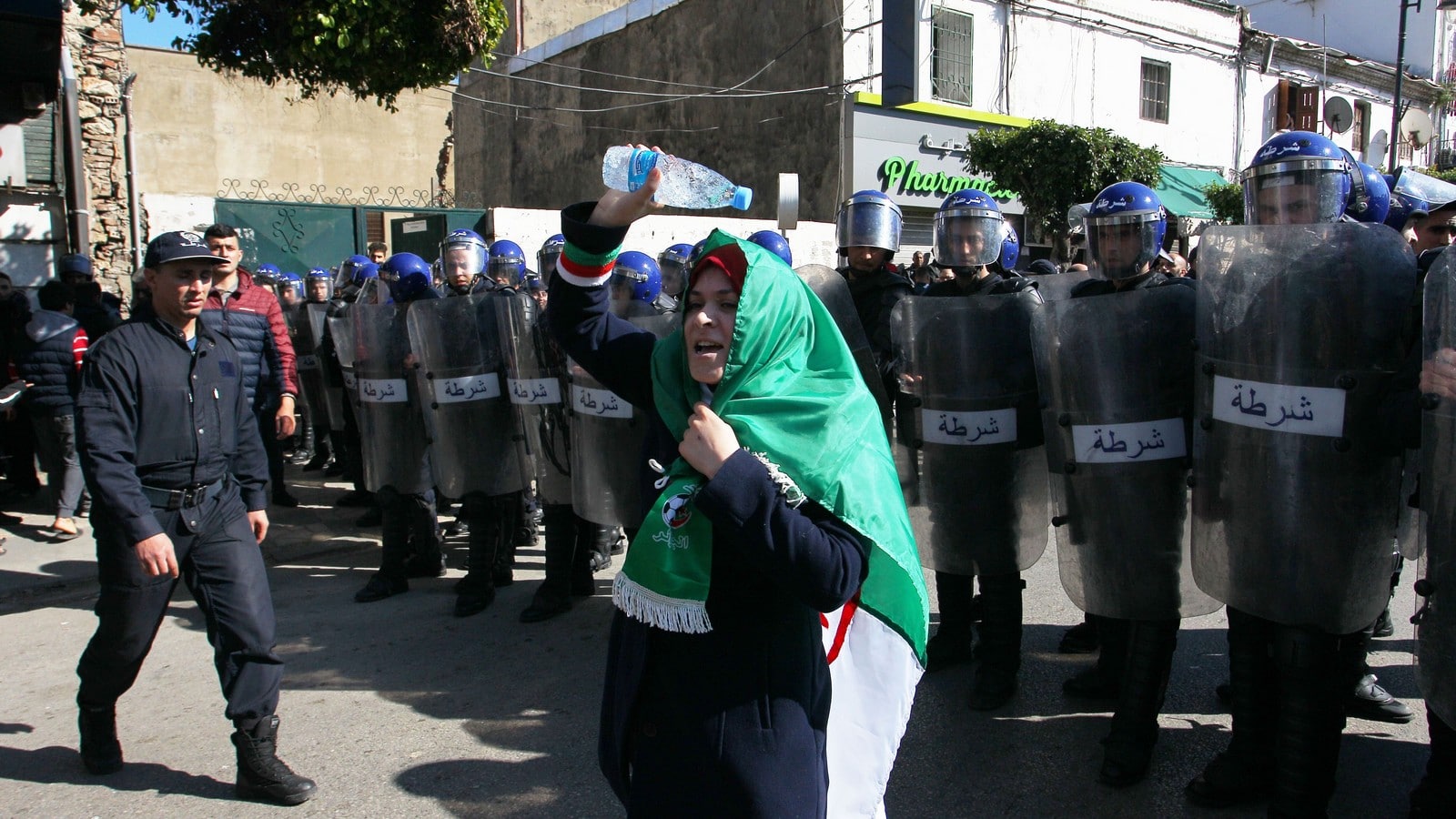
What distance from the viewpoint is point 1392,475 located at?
2.86 metres

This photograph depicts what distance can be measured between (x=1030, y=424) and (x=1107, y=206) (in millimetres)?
888

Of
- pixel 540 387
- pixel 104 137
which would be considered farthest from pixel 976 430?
pixel 104 137

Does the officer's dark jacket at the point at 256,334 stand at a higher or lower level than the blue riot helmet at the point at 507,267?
lower

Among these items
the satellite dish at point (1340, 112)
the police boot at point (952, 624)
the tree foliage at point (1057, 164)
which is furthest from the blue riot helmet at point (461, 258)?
the satellite dish at point (1340, 112)

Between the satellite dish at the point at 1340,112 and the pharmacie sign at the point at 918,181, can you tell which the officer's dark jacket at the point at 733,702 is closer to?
the pharmacie sign at the point at 918,181

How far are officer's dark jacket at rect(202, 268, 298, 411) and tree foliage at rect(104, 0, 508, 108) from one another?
225 cm

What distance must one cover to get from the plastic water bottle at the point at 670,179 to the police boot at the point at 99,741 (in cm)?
289

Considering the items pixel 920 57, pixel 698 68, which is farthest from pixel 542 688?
pixel 698 68

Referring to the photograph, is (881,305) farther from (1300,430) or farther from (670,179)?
(670,179)

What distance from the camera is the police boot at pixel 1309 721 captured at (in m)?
2.95

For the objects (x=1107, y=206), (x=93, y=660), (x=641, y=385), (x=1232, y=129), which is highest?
(x=1232, y=129)

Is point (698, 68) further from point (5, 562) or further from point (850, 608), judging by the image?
point (850, 608)

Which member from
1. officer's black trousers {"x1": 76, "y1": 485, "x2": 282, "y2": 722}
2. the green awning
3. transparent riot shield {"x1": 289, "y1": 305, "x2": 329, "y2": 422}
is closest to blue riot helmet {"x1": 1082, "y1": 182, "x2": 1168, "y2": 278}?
officer's black trousers {"x1": 76, "y1": 485, "x2": 282, "y2": 722}

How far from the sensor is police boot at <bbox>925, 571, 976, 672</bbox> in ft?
14.8
